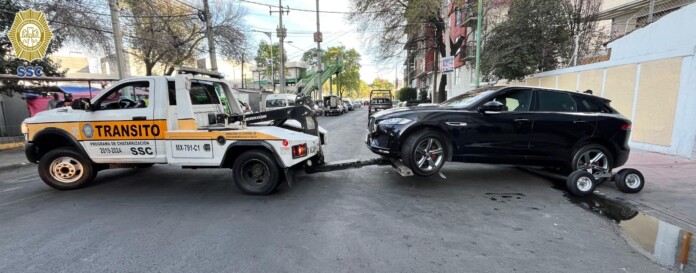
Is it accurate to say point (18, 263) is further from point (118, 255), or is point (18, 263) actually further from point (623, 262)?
point (623, 262)

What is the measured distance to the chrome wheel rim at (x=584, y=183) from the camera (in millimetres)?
5395

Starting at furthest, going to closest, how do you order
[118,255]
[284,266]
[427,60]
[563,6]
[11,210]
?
[427,60] → [563,6] → [11,210] → [118,255] → [284,266]

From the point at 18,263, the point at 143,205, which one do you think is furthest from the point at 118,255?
the point at 143,205

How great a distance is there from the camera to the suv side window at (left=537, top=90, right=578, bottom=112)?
5.94 m

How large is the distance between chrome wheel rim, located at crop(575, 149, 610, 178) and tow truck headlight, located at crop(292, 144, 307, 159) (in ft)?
15.8

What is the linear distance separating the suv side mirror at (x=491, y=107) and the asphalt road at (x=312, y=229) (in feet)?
4.51

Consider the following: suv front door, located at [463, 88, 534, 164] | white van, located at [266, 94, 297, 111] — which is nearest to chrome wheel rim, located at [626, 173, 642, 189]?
suv front door, located at [463, 88, 534, 164]

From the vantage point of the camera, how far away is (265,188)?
5.34m

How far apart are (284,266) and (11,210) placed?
15.2 ft

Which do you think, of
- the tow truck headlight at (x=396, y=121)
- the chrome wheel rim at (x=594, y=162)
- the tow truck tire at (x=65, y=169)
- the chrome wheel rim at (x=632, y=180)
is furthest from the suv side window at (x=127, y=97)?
the chrome wheel rim at (x=632, y=180)

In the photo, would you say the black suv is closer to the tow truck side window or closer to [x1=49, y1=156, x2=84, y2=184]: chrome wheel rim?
the tow truck side window

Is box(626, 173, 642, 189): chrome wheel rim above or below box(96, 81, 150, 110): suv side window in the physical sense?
below

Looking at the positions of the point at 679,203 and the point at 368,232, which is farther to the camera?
the point at 679,203

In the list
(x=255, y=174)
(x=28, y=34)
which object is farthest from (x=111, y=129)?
(x=28, y=34)
